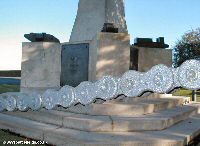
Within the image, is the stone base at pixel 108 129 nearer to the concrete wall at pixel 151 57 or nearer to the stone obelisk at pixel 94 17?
the concrete wall at pixel 151 57

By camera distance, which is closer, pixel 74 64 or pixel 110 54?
pixel 110 54

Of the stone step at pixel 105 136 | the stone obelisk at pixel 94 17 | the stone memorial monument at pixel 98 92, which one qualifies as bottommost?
the stone step at pixel 105 136

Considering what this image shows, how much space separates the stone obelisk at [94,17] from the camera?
Answer: 29.2 ft

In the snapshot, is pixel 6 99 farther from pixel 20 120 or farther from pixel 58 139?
pixel 58 139

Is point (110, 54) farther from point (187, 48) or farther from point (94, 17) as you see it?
point (187, 48)

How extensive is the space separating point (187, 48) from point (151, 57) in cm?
3150

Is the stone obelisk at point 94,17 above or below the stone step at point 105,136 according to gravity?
above

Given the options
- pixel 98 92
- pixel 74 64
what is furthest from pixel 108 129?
pixel 74 64

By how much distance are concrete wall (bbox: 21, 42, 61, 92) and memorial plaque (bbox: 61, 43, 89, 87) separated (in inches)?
12.4

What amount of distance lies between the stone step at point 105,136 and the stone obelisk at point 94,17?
3781 mm

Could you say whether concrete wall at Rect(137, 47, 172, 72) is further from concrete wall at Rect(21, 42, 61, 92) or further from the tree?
the tree

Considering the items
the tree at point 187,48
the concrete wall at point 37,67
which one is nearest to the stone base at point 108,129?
the concrete wall at point 37,67

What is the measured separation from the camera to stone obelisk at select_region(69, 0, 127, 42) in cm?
891

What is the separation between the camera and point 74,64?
8.48 meters
